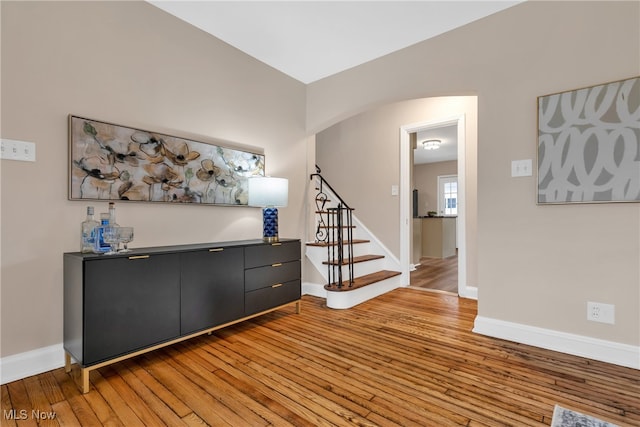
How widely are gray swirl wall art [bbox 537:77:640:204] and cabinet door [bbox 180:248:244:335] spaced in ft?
7.89

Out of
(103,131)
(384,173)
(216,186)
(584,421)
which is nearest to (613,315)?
(584,421)

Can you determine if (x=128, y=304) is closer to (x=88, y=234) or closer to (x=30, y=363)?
(x=88, y=234)

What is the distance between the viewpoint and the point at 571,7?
2.17 meters

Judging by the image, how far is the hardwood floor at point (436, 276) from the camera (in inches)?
164

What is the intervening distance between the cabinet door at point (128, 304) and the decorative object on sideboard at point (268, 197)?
0.99 metres

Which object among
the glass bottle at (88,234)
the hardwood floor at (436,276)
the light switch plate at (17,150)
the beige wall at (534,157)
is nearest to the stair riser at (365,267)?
the hardwood floor at (436,276)

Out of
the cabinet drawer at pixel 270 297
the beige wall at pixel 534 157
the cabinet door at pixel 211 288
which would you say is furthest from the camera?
the cabinet drawer at pixel 270 297

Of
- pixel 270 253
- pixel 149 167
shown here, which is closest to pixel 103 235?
pixel 149 167

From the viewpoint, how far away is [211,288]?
2293 millimetres

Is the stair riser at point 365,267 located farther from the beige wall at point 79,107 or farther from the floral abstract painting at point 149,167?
the floral abstract painting at point 149,167

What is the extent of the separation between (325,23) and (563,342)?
122 inches

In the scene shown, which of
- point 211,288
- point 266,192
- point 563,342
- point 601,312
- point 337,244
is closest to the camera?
point 601,312

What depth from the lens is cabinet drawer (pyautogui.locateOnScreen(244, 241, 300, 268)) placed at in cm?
259

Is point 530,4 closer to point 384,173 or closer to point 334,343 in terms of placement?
point 384,173
